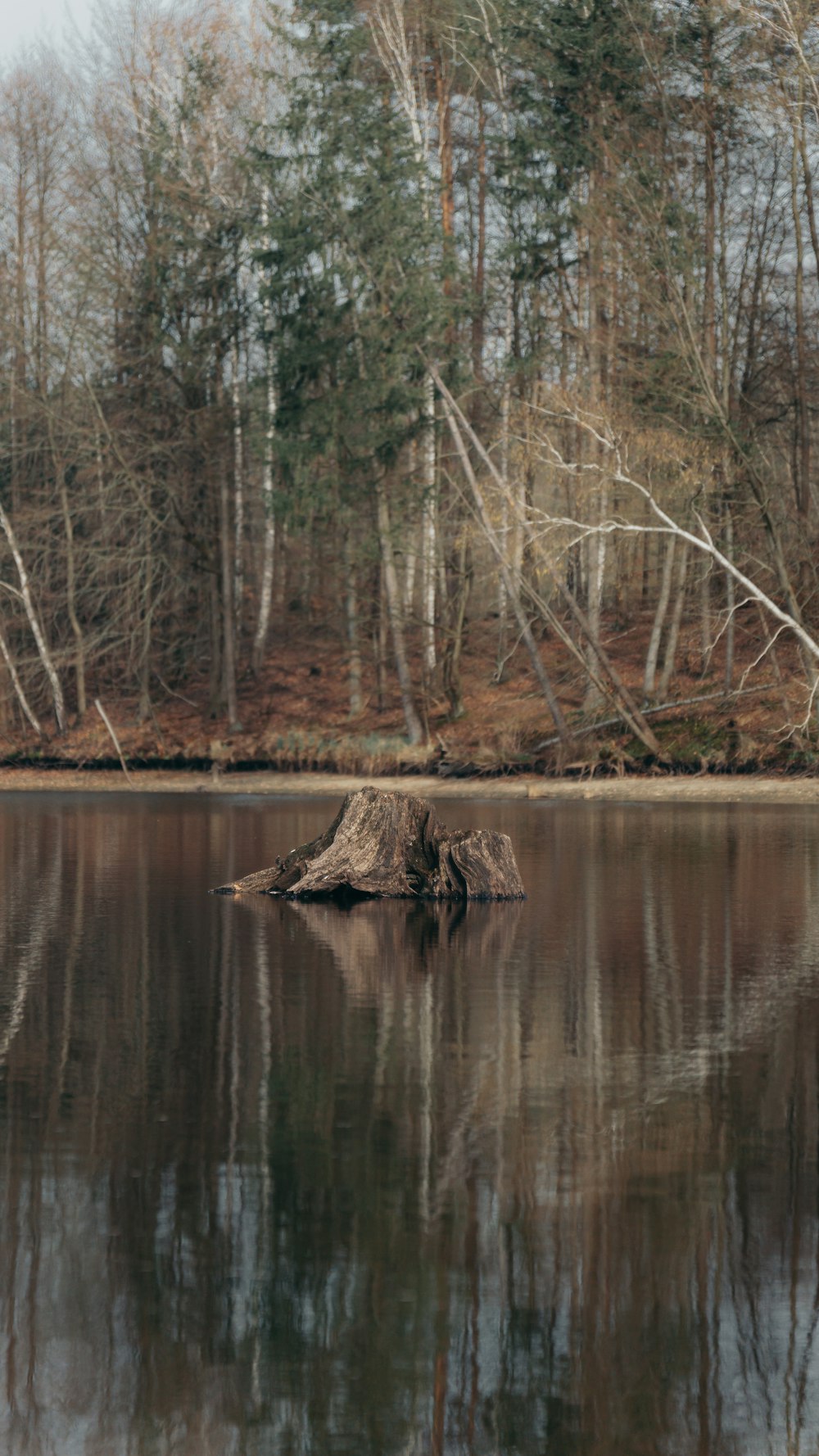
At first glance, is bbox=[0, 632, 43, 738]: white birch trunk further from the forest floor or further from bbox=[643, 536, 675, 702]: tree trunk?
bbox=[643, 536, 675, 702]: tree trunk

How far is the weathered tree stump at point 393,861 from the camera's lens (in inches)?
688

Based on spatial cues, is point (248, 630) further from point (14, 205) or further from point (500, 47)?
point (500, 47)

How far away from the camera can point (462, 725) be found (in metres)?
42.4

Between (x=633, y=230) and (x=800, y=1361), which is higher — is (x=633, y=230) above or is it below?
above

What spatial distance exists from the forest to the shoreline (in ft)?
2.72

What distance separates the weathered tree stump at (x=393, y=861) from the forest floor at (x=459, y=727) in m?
16.9

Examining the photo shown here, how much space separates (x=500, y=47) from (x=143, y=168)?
10.3 meters

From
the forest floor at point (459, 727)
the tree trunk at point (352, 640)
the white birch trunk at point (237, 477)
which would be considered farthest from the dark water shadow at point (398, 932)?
the white birch trunk at point (237, 477)

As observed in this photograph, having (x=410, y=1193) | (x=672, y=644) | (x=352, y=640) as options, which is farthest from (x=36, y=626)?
(x=410, y=1193)

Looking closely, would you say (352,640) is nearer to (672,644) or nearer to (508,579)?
(508,579)

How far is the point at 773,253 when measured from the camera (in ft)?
143

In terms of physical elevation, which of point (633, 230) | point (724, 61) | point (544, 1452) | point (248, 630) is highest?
point (724, 61)

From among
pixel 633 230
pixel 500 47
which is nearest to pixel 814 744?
pixel 633 230

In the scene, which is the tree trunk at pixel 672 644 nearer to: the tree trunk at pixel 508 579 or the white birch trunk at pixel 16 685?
the tree trunk at pixel 508 579
